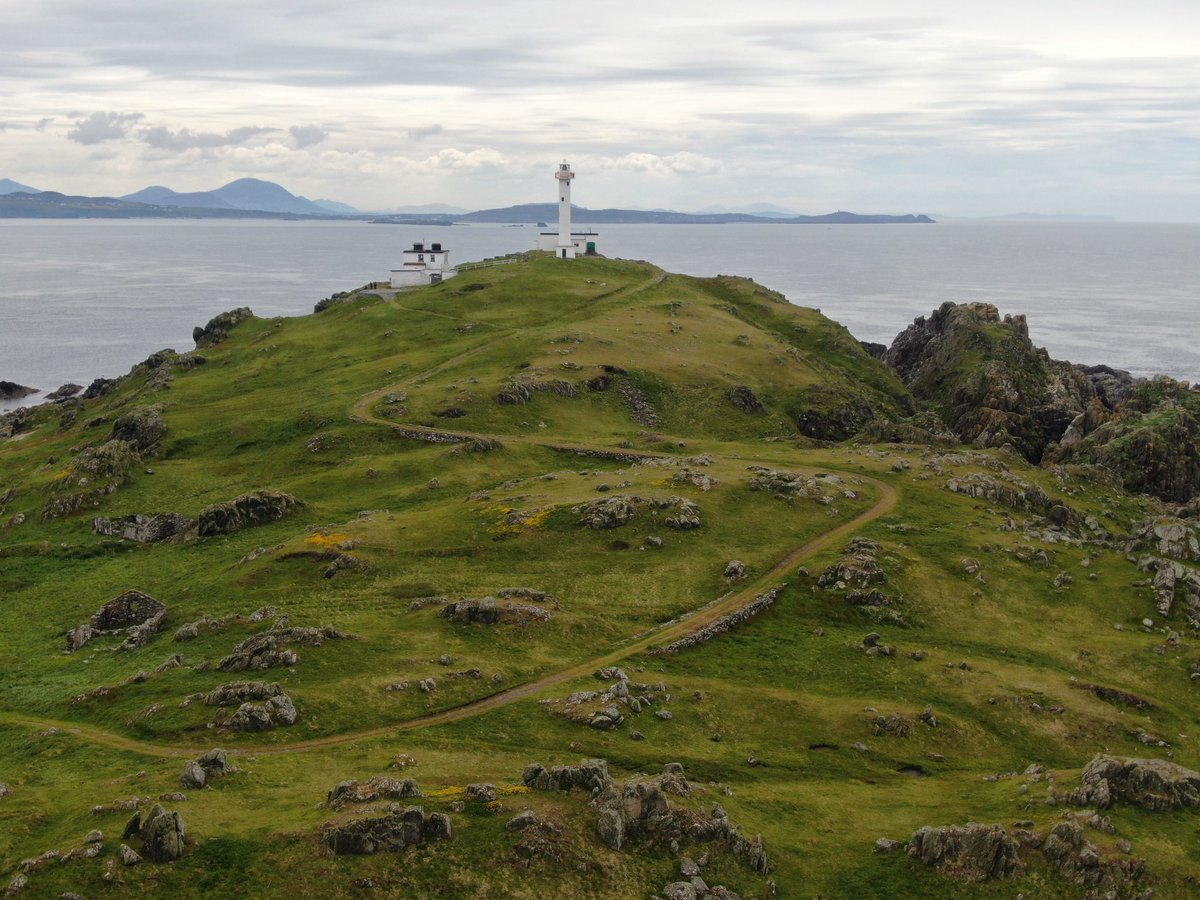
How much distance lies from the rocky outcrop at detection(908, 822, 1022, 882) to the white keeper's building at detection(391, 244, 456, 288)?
508 feet

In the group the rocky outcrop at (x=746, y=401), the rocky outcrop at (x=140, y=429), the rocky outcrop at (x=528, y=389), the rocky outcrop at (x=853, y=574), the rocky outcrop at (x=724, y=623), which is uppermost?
the rocky outcrop at (x=528, y=389)

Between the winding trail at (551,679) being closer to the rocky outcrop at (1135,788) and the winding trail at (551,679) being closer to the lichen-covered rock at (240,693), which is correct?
the lichen-covered rock at (240,693)

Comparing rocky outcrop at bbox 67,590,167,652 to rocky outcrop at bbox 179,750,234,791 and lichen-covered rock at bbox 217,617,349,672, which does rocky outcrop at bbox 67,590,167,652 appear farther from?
rocky outcrop at bbox 179,750,234,791

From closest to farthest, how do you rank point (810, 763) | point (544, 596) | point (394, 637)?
point (810, 763) < point (394, 637) < point (544, 596)

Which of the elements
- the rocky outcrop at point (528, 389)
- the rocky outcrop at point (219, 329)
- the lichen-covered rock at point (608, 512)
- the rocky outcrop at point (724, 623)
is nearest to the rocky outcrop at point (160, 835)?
the rocky outcrop at point (724, 623)

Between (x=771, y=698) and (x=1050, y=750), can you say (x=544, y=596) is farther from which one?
(x=1050, y=750)

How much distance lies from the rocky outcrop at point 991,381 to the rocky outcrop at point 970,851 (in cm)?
8125

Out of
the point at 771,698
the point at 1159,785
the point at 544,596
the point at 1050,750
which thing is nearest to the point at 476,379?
the point at 544,596

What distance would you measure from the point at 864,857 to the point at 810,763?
31.0 ft

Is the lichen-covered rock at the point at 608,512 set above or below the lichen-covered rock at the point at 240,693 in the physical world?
above

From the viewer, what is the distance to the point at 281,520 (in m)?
87.7

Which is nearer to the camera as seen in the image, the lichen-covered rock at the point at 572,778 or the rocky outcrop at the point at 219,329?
the lichen-covered rock at the point at 572,778

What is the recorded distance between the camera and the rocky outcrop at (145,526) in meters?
89.8

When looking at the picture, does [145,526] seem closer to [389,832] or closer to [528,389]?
[528,389]
